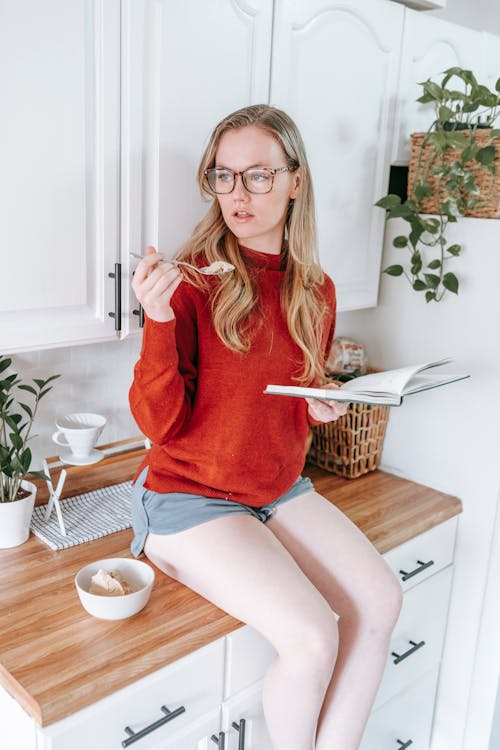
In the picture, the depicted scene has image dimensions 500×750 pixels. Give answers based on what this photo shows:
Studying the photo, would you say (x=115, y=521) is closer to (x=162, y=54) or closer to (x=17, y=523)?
(x=17, y=523)

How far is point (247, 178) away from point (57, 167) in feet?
1.15

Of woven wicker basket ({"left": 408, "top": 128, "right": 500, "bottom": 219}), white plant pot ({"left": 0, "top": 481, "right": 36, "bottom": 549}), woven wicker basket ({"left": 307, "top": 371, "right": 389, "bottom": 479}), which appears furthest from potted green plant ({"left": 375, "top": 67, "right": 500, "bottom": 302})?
white plant pot ({"left": 0, "top": 481, "right": 36, "bottom": 549})

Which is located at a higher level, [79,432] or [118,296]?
[118,296]

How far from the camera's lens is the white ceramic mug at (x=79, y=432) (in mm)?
1594

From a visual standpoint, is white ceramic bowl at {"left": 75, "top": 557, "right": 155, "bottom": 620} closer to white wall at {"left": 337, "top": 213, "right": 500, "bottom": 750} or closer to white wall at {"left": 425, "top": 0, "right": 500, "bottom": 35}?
white wall at {"left": 337, "top": 213, "right": 500, "bottom": 750}

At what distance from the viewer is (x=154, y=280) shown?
1.19 meters

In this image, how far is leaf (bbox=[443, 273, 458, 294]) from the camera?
180 cm

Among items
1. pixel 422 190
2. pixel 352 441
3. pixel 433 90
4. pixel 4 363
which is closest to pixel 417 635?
pixel 352 441

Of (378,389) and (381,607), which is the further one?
(381,607)

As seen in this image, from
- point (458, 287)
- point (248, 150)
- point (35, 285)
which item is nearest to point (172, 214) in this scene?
point (248, 150)

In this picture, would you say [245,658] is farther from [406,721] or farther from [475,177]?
[475,177]

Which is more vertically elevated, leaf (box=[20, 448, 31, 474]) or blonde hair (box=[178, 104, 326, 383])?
blonde hair (box=[178, 104, 326, 383])

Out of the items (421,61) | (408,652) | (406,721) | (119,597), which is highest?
(421,61)

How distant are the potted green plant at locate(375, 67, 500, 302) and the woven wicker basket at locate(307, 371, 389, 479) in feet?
1.11
